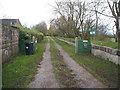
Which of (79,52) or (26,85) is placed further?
(79,52)

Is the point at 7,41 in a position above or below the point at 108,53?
above

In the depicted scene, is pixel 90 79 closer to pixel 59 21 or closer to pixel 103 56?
pixel 103 56

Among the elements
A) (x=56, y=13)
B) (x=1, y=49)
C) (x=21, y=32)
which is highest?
(x=56, y=13)

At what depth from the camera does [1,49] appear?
22.4 feet

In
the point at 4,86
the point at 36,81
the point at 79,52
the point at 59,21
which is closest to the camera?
the point at 4,86

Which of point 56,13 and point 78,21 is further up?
point 56,13

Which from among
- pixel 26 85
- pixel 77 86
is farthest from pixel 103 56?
pixel 26 85

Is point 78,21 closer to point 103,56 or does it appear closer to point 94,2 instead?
point 94,2

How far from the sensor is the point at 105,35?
19906mm

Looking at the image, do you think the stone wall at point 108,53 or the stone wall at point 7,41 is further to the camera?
the stone wall at point 7,41

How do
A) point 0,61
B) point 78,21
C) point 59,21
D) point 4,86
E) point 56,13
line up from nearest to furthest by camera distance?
1. point 4,86
2. point 0,61
3. point 78,21
4. point 56,13
5. point 59,21

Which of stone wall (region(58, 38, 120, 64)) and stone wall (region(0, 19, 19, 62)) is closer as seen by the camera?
stone wall (region(58, 38, 120, 64))

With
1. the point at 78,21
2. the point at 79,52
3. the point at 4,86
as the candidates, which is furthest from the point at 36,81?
the point at 78,21

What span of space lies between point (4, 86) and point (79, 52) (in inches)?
331
